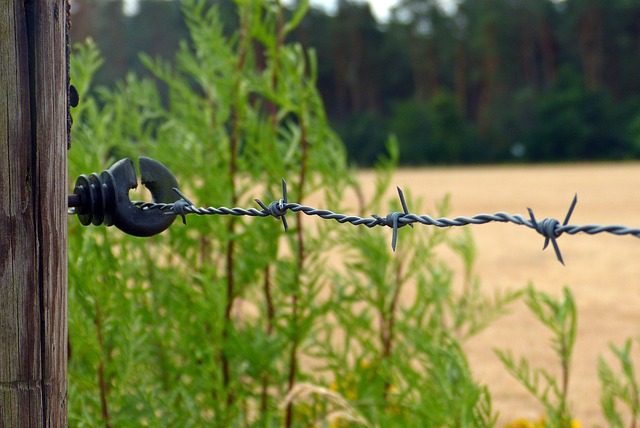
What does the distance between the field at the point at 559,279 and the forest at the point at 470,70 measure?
20.0m

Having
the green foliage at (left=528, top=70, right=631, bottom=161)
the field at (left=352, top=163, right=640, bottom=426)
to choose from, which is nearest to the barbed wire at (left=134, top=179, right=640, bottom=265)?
the field at (left=352, top=163, right=640, bottom=426)

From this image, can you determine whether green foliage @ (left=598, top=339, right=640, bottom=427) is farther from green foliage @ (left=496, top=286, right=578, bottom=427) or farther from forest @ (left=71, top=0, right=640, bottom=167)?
forest @ (left=71, top=0, right=640, bottom=167)

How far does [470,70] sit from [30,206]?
48.0m

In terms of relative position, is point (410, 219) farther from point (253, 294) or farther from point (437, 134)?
point (437, 134)

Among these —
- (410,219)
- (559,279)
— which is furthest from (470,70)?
(410,219)

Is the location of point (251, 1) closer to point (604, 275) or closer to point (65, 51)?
point (65, 51)

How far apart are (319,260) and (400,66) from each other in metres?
48.7

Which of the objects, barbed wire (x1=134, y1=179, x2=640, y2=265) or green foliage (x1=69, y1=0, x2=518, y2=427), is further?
green foliage (x1=69, y1=0, x2=518, y2=427)

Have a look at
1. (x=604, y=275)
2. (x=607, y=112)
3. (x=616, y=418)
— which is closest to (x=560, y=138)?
(x=607, y=112)

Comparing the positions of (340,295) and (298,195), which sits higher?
(298,195)

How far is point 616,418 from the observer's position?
7.27 ft

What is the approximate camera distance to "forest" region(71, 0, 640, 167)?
42.5 m

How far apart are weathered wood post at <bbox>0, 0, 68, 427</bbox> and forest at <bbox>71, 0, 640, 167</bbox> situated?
1547 inches

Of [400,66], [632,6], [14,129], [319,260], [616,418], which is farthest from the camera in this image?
[400,66]
